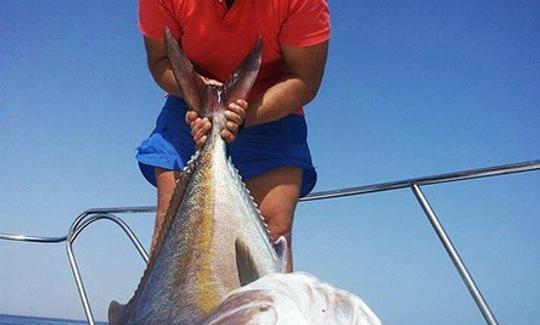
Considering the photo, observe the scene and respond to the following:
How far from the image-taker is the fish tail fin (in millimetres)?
1336

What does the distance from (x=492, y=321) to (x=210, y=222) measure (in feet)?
3.06

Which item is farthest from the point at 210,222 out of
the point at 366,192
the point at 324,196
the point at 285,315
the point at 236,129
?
the point at 324,196

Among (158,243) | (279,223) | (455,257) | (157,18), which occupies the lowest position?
(455,257)

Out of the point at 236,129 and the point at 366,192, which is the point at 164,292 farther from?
the point at 366,192

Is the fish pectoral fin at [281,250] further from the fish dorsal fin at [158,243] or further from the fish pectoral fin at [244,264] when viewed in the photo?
the fish pectoral fin at [244,264]

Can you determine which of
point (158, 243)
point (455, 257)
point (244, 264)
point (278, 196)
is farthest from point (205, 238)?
point (455, 257)

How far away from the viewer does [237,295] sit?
81 cm

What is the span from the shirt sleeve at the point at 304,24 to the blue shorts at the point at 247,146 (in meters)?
0.30

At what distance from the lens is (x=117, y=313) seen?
1.38 m

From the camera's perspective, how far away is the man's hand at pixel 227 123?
5.67 feet

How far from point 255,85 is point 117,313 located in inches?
35.1

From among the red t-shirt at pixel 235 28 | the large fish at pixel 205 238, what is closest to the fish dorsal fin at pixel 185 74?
the large fish at pixel 205 238

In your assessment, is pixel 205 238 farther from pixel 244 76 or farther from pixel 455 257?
pixel 455 257

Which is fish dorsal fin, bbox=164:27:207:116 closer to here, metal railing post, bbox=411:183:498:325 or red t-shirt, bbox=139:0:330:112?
red t-shirt, bbox=139:0:330:112
